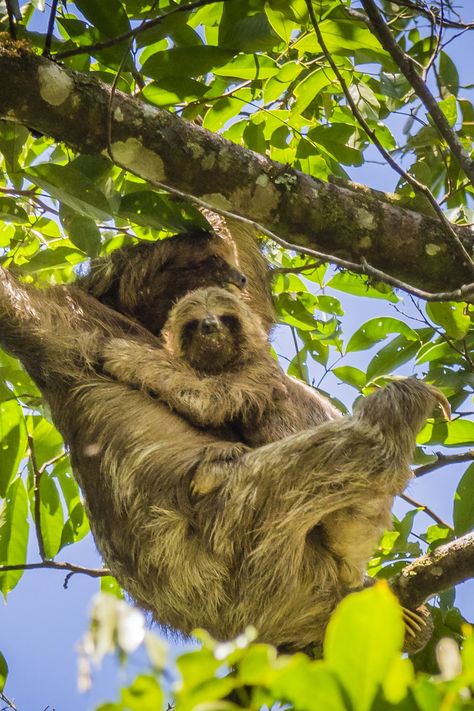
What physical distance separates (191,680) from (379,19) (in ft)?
13.7

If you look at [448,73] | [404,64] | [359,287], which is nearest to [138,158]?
[404,64]

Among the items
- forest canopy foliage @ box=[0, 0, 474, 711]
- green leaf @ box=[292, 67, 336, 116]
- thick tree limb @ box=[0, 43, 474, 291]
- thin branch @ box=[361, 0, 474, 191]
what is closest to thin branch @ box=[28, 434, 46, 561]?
forest canopy foliage @ box=[0, 0, 474, 711]

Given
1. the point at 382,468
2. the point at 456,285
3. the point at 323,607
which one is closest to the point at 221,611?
the point at 323,607

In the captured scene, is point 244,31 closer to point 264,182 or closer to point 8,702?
point 264,182

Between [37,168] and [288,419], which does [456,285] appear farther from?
[37,168]

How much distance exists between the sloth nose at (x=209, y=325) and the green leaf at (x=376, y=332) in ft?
3.85

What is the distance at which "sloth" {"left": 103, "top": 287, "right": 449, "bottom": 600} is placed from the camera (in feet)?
16.0

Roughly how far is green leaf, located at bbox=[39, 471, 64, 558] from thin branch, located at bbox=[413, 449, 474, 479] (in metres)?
2.69

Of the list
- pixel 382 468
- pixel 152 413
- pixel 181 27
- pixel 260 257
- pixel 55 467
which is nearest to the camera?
pixel 382 468

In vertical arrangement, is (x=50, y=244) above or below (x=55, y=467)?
above

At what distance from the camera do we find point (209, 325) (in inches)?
228

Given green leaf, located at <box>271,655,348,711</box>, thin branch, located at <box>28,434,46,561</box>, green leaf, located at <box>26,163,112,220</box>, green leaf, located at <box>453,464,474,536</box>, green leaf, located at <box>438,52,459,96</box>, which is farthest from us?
green leaf, located at <box>438,52,459,96</box>

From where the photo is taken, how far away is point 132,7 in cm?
498

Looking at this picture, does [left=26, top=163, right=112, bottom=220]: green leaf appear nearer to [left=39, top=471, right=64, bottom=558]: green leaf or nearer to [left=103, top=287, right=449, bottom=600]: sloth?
[left=103, top=287, right=449, bottom=600]: sloth
